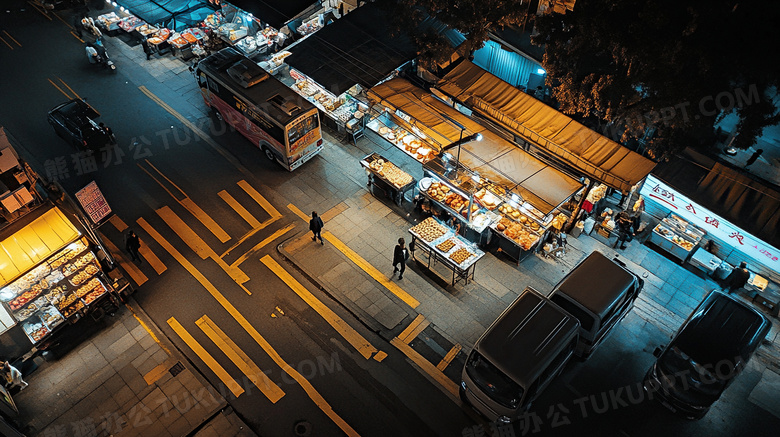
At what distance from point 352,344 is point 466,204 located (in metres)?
6.51

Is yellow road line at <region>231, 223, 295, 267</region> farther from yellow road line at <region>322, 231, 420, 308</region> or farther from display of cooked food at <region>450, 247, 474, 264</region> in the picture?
display of cooked food at <region>450, 247, 474, 264</region>

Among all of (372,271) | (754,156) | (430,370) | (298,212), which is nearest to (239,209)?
(298,212)

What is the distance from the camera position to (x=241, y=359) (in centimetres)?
1666

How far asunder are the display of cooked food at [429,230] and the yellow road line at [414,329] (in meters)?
2.72

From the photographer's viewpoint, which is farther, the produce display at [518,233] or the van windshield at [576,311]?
the produce display at [518,233]

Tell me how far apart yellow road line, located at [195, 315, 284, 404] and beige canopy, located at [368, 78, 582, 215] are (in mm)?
9860

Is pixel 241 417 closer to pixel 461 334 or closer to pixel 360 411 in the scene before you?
pixel 360 411

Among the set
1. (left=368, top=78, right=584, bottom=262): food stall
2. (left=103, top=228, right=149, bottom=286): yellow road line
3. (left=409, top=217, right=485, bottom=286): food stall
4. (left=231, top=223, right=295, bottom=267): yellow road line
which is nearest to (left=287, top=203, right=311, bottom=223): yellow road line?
(left=231, top=223, right=295, bottom=267): yellow road line

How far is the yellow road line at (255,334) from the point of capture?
15.5 meters

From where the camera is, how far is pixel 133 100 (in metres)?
25.9

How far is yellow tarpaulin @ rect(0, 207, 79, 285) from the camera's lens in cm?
1558

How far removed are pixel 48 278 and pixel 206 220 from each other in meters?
5.60

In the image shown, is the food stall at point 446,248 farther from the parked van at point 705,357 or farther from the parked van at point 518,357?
the parked van at point 705,357

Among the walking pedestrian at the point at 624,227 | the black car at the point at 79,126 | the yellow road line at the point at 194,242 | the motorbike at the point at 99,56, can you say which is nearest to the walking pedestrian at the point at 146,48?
the motorbike at the point at 99,56
